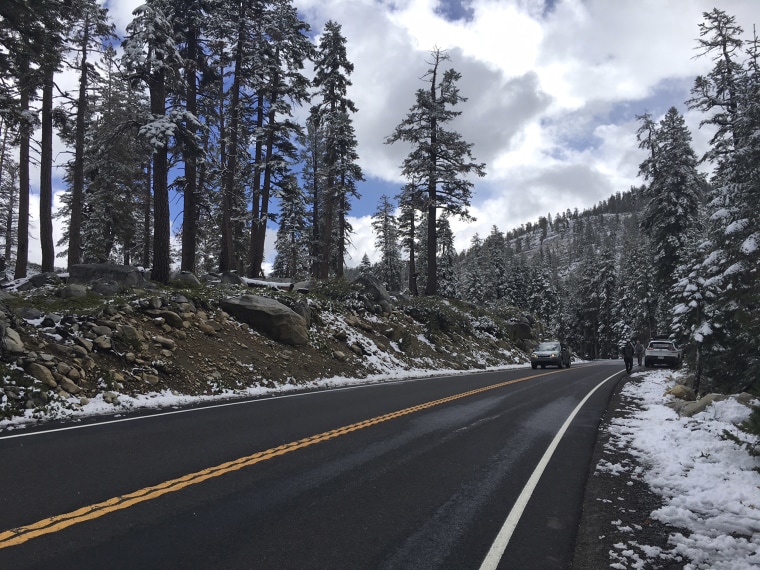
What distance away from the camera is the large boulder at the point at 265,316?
17.7m

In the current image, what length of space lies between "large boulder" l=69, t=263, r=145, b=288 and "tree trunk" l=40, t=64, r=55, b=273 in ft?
Result: 15.7

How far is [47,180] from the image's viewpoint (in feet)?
64.8

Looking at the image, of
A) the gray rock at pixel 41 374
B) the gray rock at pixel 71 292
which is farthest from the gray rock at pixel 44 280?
the gray rock at pixel 41 374

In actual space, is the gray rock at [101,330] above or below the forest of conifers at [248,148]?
below

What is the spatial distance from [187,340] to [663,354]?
30537 mm

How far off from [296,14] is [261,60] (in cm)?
541

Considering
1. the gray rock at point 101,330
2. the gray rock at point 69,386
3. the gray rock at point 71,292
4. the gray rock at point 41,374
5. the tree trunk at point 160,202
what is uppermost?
the tree trunk at point 160,202

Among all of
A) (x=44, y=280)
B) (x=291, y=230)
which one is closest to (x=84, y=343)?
(x=44, y=280)

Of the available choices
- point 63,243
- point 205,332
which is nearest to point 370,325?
point 205,332

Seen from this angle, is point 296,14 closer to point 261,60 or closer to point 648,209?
point 261,60

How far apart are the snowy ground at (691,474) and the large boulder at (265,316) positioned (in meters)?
6.04

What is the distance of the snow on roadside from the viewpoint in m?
4.26

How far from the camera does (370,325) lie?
78.1 ft

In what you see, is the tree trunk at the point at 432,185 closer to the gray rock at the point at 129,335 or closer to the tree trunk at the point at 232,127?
the tree trunk at the point at 232,127
